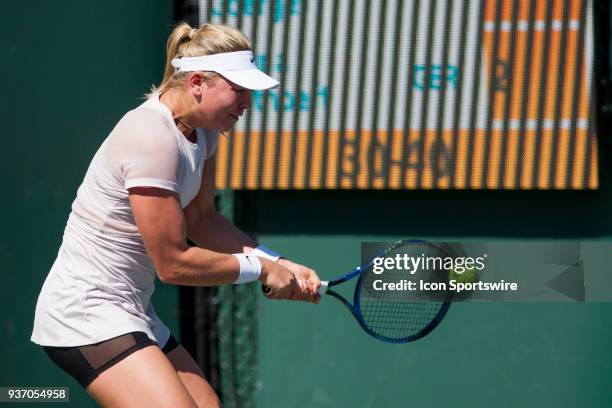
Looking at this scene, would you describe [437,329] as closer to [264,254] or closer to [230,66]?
[264,254]

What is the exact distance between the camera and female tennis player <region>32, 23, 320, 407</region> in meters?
2.56

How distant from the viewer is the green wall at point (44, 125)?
3.71 metres

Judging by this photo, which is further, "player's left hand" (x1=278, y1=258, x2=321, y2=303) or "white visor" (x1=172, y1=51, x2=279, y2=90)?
"player's left hand" (x1=278, y1=258, x2=321, y2=303)

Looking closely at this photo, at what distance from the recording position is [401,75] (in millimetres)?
4840

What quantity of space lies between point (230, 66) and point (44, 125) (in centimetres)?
143

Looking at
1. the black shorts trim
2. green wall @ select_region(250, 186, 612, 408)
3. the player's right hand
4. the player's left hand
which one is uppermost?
the player's right hand

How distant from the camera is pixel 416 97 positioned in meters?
4.82

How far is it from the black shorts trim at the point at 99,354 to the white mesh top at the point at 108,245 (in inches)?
0.6

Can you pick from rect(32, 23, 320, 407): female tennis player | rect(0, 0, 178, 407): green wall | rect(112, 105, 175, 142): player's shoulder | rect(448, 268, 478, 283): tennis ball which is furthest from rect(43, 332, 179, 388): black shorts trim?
rect(448, 268, 478, 283): tennis ball

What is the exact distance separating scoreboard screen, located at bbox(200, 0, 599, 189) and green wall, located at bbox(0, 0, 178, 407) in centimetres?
62

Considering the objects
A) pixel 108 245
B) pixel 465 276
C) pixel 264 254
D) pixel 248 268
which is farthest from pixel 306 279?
pixel 465 276

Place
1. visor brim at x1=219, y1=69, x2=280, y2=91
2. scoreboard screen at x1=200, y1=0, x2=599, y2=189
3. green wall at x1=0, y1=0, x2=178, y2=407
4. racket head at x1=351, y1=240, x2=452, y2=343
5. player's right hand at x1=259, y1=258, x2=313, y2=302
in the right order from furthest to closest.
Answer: scoreboard screen at x1=200, y1=0, x2=599, y2=189, racket head at x1=351, y1=240, x2=452, y2=343, green wall at x1=0, y1=0, x2=178, y2=407, player's right hand at x1=259, y1=258, x2=313, y2=302, visor brim at x1=219, y1=69, x2=280, y2=91

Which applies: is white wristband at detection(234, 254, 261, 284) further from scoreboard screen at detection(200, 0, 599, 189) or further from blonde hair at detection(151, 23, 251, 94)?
scoreboard screen at detection(200, 0, 599, 189)

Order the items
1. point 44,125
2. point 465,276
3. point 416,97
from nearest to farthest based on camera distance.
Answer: point 44,125, point 465,276, point 416,97
